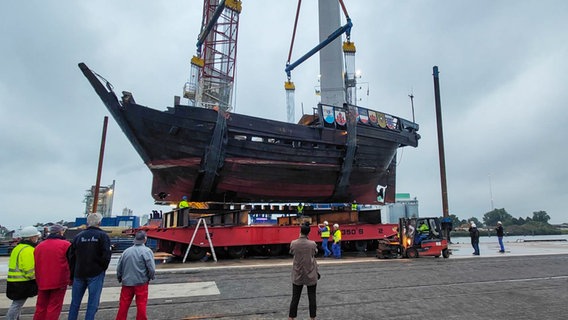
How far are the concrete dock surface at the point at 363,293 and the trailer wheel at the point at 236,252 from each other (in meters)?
2.26

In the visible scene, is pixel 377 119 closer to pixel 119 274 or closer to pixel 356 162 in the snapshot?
pixel 356 162

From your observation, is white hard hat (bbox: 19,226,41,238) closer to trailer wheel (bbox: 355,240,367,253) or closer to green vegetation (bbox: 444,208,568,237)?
trailer wheel (bbox: 355,240,367,253)

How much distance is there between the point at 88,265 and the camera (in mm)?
3557

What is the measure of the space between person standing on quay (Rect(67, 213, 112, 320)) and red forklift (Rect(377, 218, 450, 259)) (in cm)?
961

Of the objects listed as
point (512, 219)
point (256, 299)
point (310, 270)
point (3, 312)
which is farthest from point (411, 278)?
point (512, 219)

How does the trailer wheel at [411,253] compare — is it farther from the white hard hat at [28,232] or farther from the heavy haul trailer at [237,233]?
the white hard hat at [28,232]

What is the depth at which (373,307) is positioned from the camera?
4.95m

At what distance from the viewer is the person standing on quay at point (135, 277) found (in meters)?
3.64

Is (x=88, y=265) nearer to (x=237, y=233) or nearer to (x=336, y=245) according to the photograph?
(x=237, y=233)

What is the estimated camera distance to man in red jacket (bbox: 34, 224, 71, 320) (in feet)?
11.9

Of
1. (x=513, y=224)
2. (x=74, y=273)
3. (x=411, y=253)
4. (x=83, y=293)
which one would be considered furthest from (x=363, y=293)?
(x=513, y=224)

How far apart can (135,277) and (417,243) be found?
1030 cm

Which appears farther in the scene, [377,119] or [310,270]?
[377,119]

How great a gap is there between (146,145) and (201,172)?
240cm
